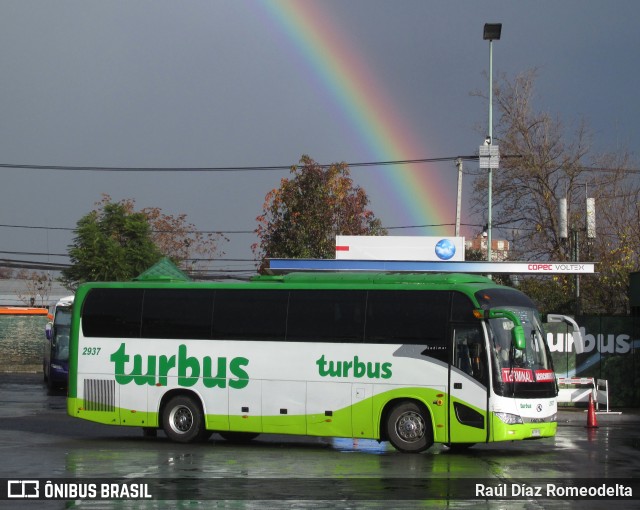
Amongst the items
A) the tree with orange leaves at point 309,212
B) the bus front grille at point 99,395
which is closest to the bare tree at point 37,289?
the tree with orange leaves at point 309,212

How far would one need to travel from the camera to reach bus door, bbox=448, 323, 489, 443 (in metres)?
19.0

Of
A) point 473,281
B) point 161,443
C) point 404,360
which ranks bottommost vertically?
point 161,443

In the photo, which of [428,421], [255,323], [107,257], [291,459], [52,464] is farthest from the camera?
[107,257]

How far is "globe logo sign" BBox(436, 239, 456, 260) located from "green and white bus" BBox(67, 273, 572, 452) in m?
16.9

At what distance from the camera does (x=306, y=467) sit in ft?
55.2

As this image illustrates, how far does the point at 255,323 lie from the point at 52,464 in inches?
215

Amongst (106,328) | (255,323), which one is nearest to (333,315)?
(255,323)

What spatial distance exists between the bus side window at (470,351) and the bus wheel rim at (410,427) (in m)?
1.18

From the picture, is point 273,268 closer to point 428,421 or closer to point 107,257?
point 428,421

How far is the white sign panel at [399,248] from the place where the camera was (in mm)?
37062

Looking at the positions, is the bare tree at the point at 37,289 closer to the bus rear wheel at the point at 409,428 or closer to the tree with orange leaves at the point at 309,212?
the tree with orange leaves at the point at 309,212

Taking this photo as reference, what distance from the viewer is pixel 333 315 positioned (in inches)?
800

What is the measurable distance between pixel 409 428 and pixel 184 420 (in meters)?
4.56

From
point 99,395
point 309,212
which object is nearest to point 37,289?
point 309,212
